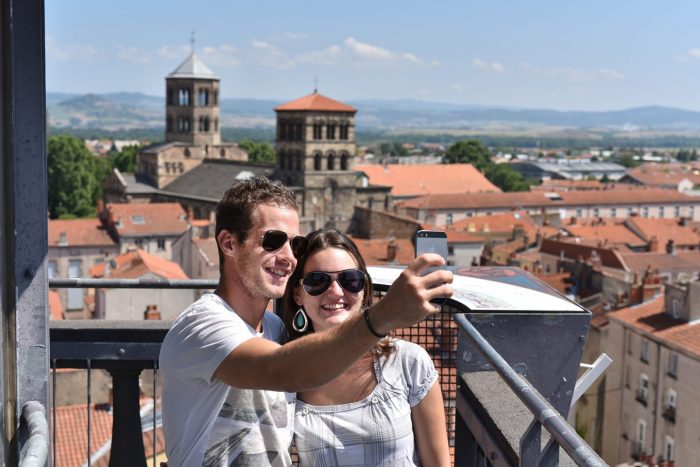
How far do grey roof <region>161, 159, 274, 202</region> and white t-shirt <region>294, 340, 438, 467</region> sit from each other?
58.8 metres

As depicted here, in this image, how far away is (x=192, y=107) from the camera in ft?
254

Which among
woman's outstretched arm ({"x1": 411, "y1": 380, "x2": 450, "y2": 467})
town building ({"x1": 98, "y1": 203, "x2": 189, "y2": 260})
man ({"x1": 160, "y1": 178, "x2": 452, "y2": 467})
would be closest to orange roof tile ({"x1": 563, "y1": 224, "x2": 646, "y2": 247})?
town building ({"x1": 98, "y1": 203, "x2": 189, "y2": 260})

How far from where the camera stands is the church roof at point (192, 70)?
259 feet

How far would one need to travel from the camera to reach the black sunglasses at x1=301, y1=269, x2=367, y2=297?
238cm

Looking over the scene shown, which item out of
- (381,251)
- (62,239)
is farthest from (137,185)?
(381,251)

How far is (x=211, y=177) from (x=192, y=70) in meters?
17.3

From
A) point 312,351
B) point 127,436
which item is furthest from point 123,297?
point 312,351

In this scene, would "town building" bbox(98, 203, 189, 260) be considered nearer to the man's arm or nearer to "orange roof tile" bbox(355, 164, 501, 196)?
"orange roof tile" bbox(355, 164, 501, 196)

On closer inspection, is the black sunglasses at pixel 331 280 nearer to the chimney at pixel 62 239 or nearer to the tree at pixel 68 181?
the chimney at pixel 62 239

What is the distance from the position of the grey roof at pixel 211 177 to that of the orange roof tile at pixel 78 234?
1161 cm

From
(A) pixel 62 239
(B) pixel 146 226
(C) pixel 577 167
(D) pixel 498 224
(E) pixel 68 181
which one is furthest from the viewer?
(C) pixel 577 167

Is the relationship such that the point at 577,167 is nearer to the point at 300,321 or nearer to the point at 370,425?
the point at 300,321

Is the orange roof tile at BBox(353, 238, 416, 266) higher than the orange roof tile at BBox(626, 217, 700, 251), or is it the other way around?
the orange roof tile at BBox(353, 238, 416, 266)

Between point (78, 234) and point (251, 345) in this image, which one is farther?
point (78, 234)
